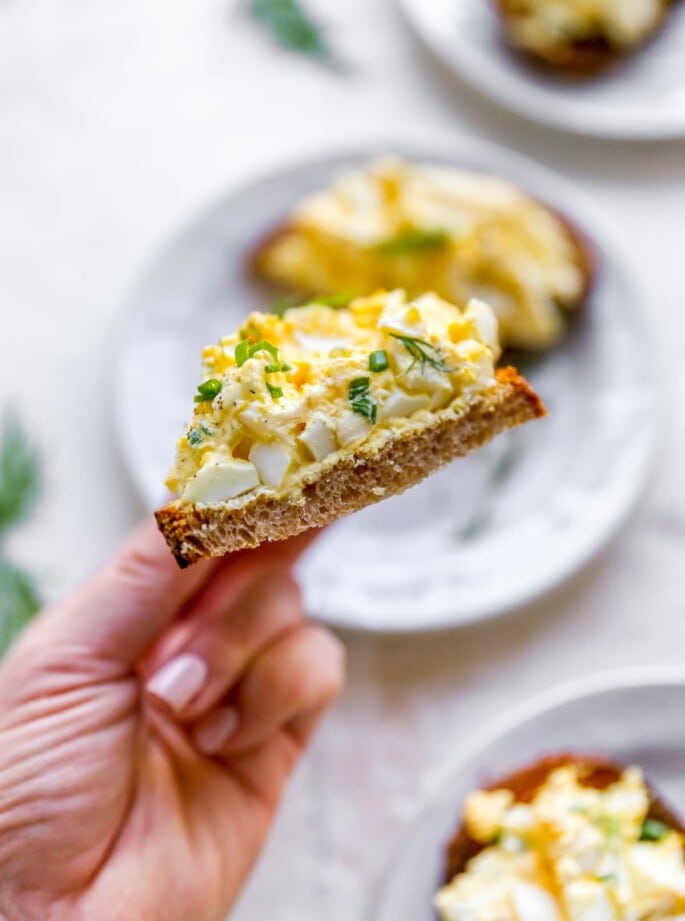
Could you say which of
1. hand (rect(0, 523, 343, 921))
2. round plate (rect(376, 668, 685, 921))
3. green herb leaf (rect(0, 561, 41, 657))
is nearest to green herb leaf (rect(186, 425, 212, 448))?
hand (rect(0, 523, 343, 921))

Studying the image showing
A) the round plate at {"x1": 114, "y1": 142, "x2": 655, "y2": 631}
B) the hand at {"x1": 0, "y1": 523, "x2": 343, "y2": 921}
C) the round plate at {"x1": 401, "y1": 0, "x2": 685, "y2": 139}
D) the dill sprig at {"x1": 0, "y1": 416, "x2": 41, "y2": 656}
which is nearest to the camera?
the hand at {"x1": 0, "y1": 523, "x2": 343, "y2": 921}

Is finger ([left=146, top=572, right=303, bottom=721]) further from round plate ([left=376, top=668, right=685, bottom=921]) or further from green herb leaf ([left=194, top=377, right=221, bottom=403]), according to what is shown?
green herb leaf ([left=194, top=377, right=221, bottom=403])

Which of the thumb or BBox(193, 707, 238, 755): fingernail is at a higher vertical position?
the thumb

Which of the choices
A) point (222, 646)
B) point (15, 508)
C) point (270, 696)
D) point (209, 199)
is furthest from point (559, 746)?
point (209, 199)

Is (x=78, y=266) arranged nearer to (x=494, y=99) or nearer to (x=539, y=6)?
(x=494, y=99)

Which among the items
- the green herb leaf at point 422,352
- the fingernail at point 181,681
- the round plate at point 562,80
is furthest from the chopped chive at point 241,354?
the round plate at point 562,80

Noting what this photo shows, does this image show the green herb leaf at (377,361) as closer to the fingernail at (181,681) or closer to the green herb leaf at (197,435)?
the green herb leaf at (197,435)

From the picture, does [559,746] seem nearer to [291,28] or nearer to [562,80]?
[562,80]

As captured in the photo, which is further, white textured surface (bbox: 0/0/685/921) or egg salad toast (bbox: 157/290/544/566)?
white textured surface (bbox: 0/0/685/921)

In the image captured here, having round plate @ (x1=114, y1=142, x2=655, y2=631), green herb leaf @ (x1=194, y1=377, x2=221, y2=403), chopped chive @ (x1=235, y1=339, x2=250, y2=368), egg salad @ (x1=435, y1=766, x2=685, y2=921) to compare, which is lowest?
egg salad @ (x1=435, y1=766, x2=685, y2=921)
